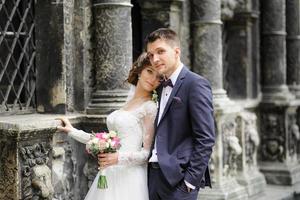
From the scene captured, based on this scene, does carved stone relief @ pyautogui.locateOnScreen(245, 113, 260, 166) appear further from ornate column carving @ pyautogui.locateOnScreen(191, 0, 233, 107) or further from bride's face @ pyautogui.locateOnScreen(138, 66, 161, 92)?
bride's face @ pyautogui.locateOnScreen(138, 66, 161, 92)

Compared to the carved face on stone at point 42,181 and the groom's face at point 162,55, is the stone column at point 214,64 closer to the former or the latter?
the carved face on stone at point 42,181

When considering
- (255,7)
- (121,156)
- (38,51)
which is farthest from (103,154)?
(255,7)

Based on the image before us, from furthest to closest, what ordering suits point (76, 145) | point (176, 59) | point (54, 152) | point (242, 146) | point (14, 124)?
point (242, 146), point (76, 145), point (54, 152), point (14, 124), point (176, 59)

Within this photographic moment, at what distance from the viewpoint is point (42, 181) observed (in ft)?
15.9

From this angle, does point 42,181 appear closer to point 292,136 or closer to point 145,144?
point 145,144

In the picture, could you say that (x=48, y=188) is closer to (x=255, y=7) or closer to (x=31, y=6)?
(x=31, y=6)

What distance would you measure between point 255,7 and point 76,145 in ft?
16.6

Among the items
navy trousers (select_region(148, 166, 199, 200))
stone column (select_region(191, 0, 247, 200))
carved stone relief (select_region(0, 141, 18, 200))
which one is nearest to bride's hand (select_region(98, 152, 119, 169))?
navy trousers (select_region(148, 166, 199, 200))

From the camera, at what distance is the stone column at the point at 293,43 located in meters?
11.0

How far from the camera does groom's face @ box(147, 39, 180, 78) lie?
417 cm

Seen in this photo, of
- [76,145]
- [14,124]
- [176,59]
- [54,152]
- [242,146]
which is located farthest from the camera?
[242,146]

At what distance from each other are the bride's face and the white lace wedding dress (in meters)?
0.12

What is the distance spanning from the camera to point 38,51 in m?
6.27

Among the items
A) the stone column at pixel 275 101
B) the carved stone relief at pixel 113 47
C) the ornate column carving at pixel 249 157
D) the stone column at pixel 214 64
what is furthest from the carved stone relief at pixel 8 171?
the stone column at pixel 275 101
